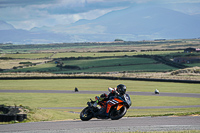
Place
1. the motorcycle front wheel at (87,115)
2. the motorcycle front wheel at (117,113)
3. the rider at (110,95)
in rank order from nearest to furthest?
the motorcycle front wheel at (117,113) → the rider at (110,95) → the motorcycle front wheel at (87,115)

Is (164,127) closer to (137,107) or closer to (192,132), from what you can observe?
(192,132)

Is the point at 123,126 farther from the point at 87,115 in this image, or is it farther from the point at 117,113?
the point at 87,115

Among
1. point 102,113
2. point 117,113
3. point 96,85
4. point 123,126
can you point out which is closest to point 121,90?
point 117,113

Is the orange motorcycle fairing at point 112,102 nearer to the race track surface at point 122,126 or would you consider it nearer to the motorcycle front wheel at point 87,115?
the race track surface at point 122,126

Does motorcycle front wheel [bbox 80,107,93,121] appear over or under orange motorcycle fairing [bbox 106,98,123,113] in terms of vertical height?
under

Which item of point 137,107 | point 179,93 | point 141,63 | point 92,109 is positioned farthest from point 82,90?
point 141,63

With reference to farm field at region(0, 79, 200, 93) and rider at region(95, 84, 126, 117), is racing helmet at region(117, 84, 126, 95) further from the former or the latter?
farm field at region(0, 79, 200, 93)

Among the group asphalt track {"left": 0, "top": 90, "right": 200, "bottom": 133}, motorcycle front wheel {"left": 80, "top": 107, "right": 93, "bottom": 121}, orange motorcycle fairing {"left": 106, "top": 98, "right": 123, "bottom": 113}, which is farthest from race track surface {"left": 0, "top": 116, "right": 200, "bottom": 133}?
motorcycle front wheel {"left": 80, "top": 107, "right": 93, "bottom": 121}

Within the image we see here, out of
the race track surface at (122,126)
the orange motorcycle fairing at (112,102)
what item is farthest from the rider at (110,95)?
the race track surface at (122,126)

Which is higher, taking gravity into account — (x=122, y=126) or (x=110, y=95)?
(x=110, y=95)

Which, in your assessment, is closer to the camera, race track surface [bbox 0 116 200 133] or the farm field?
race track surface [bbox 0 116 200 133]

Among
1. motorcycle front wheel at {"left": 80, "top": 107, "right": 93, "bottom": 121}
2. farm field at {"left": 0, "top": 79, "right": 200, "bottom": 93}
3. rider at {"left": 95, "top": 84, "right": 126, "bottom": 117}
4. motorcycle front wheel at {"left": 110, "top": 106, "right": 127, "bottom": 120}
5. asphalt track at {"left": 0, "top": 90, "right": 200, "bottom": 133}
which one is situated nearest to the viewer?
asphalt track at {"left": 0, "top": 90, "right": 200, "bottom": 133}

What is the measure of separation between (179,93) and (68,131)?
38.3 meters

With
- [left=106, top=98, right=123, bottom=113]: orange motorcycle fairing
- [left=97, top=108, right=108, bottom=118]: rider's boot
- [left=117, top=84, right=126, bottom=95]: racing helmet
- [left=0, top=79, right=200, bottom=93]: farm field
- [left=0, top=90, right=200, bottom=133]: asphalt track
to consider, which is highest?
[left=117, top=84, right=126, bottom=95]: racing helmet
